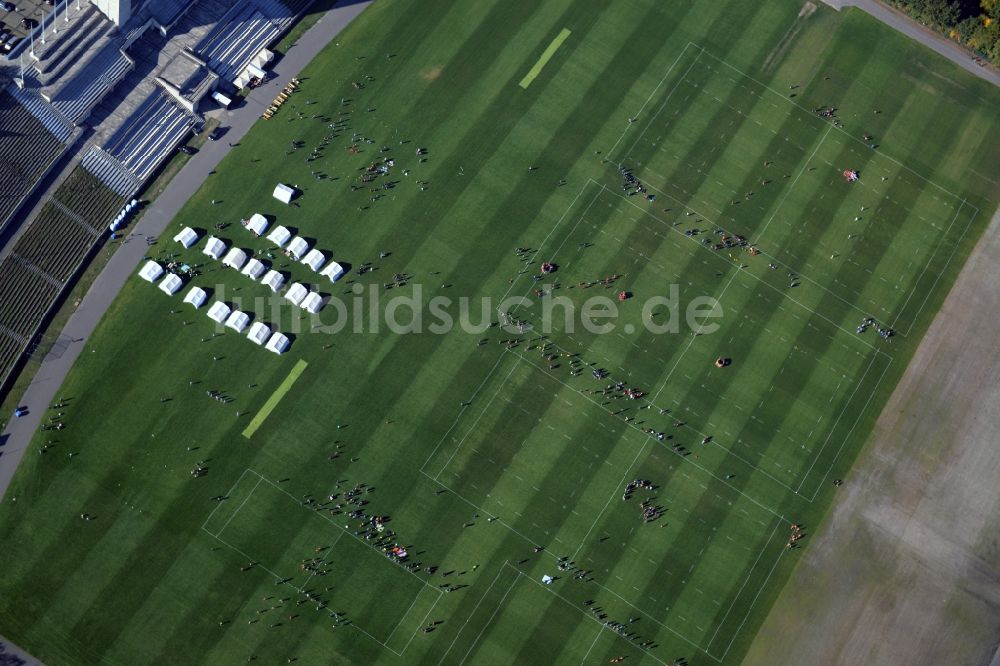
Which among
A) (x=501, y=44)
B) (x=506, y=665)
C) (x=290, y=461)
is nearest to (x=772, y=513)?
(x=506, y=665)

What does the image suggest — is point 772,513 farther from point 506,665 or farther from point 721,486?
point 506,665

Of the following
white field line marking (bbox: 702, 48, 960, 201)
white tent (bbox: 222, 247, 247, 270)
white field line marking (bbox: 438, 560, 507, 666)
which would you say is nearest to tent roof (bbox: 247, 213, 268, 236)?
white tent (bbox: 222, 247, 247, 270)

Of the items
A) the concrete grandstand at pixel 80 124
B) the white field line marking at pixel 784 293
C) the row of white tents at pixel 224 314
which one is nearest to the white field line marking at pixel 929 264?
the white field line marking at pixel 784 293

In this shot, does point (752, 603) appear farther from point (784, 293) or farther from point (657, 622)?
point (784, 293)

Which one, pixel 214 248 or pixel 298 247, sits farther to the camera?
pixel 298 247

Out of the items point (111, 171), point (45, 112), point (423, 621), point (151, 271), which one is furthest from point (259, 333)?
point (423, 621)

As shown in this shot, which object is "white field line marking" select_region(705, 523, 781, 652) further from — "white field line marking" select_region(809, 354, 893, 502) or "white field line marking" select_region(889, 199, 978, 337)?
"white field line marking" select_region(889, 199, 978, 337)
